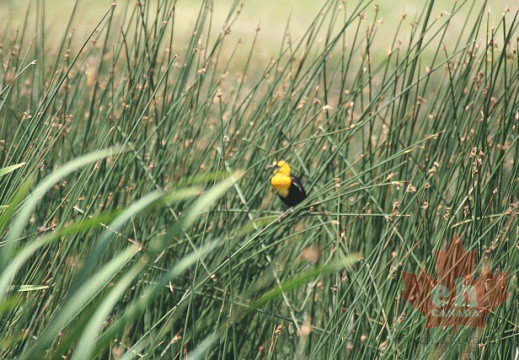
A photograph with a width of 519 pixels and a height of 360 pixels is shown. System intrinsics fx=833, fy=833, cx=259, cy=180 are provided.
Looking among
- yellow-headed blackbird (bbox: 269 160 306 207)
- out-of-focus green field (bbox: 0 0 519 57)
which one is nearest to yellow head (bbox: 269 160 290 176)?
yellow-headed blackbird (bbox: 269 160 306 207)

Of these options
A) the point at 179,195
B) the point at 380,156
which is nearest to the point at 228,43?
the point at 380,156

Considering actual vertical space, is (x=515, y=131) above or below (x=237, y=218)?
above

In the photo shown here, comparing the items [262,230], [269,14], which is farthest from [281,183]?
[269,14]

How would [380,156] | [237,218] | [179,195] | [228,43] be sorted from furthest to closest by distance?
[228,43], [380,156], [237,218], [179,195]

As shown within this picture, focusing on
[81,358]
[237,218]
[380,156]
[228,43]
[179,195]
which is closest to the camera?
[81,358]

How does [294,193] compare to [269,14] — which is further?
[269,14]

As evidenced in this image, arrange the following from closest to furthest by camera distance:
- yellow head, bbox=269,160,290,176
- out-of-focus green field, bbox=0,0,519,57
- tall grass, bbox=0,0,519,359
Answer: tall grass, bbox=0,0,519,359 → yellow head, bbox=269,160,290,176 → out-of-focus green field, bbox=0,0,519,57

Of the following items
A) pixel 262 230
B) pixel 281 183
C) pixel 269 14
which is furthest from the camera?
pixel 269 14

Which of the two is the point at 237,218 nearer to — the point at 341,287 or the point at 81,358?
the point at 341,287

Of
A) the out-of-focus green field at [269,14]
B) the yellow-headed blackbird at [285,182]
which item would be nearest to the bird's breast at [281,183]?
the yellow-headed blackbird at [285,182]

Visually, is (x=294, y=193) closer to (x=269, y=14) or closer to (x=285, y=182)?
(x=285, y=182)

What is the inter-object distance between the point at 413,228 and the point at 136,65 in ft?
3.45

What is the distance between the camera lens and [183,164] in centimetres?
270

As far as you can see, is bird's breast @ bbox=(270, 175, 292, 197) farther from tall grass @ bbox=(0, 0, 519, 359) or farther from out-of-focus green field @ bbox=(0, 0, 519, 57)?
out-of-focus green field @ bbox=(0, 0, 519, 57)
